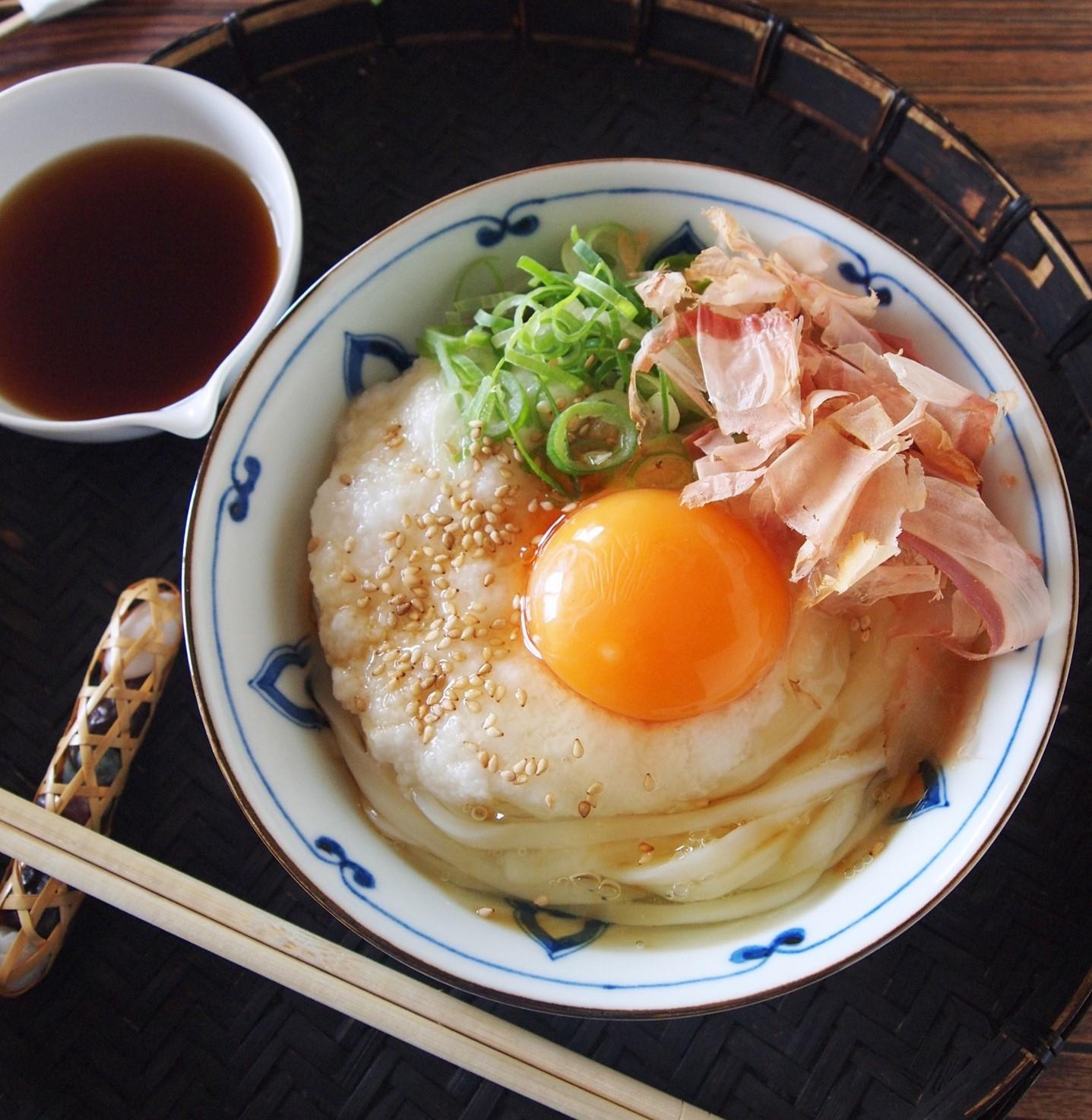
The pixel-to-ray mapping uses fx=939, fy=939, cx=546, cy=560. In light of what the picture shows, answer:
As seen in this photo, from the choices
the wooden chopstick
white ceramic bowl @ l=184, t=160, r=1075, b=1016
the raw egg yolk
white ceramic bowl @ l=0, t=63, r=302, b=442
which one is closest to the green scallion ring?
the raw egg yolk

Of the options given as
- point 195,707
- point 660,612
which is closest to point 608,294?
point 660,612

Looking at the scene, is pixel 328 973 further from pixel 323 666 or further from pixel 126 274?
pixel 126 274

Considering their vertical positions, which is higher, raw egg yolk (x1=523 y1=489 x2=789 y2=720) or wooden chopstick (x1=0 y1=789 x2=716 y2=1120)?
raw egg yolk (x1=523 y1=489 x2=789 y2=720)

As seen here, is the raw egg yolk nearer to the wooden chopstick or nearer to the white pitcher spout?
the wooden chopstick

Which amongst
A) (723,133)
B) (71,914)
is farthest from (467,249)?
(71,914)

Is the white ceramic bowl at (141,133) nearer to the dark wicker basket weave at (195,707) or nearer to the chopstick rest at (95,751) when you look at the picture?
the dark wicker basket weave at (195,707)
